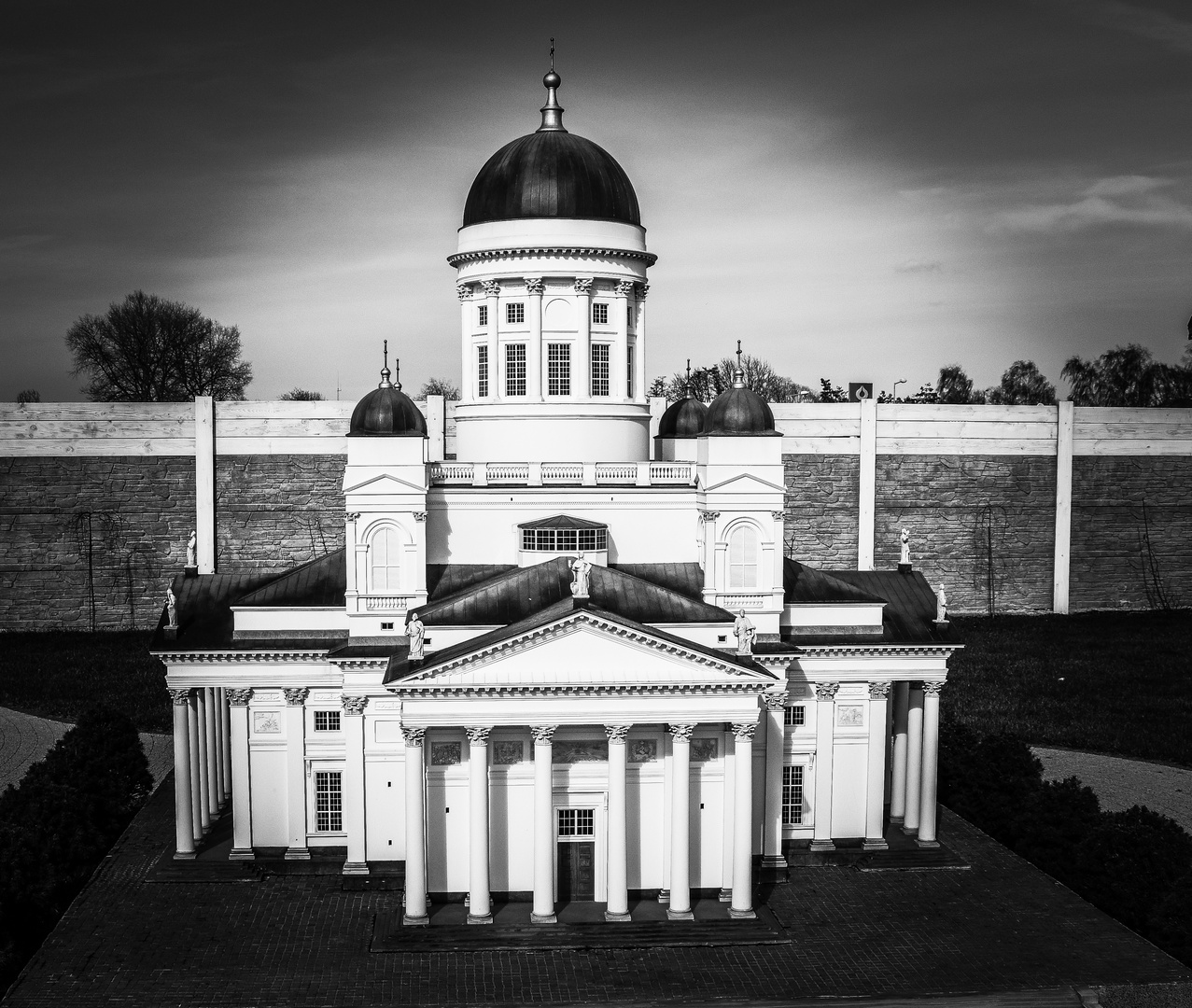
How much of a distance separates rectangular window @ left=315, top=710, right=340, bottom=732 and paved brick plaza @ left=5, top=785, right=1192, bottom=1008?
10.9ft

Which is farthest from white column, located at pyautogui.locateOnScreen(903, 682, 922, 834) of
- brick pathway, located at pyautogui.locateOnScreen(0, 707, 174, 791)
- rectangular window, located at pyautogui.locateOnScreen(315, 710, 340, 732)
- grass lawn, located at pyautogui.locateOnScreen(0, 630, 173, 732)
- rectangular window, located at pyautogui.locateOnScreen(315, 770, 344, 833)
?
grass lawn, located at pyautogui.locateOnScreen(0, 630, 173, 732)

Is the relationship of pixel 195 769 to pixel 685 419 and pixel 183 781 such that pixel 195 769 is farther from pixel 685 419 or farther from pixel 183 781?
pixel 685 419

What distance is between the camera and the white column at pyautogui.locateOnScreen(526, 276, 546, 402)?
3244 cm

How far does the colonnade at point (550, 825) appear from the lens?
24.5 metres

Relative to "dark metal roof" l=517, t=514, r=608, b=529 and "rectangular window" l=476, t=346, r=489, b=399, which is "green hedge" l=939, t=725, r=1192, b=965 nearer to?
"dark metal roof" l=517, t=514, r=608, b=529

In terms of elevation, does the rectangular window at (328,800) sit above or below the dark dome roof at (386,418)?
below

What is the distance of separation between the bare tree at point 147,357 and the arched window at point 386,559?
4532 cm

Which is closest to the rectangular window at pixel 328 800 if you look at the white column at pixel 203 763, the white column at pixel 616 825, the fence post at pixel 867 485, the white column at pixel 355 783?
the white column at pixel 355 783

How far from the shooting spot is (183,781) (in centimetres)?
2825

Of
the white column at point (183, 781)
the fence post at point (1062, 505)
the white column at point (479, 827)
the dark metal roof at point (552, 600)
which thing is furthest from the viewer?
the fence post at point (1062, 505)

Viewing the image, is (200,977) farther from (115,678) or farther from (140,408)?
(140,408)

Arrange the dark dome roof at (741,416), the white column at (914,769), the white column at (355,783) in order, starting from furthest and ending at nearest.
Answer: the white column at (914,769) < the dark dome roof at (741,416) < the white column at (355,783)

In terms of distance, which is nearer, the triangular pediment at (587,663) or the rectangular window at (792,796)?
the triangular pediment at (587,663)

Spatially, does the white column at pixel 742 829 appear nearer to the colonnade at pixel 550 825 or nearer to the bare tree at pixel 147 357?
the colonnade at pixel 550 825
